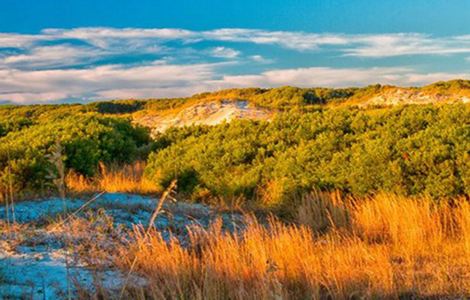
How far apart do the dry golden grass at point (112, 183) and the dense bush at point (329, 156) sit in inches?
16.1

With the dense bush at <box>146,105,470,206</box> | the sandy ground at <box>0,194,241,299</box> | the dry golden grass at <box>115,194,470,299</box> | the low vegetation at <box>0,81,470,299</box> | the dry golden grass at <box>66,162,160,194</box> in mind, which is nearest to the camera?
the sandy ground at <box>0,194,241,299</box>

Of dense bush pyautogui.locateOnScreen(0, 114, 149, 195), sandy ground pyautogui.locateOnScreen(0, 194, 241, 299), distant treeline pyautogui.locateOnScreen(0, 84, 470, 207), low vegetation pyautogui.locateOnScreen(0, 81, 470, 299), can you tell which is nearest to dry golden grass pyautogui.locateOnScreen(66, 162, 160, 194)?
low vegetation pyautogui.locateOnScreen(0, 81, 470, 299)

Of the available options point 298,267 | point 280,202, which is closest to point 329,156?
point 280,202

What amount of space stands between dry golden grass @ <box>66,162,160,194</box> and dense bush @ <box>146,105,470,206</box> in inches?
16.1

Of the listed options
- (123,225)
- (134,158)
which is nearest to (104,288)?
(123,225)

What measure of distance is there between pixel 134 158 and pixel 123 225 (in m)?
11.1

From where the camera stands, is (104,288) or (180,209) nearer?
(104,288)

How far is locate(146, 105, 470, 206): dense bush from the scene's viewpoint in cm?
1054

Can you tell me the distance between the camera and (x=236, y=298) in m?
5.41

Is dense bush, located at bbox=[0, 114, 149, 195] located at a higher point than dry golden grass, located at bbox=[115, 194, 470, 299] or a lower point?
higher

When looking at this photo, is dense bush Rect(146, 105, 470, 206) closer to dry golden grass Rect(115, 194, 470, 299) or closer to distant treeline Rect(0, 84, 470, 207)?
distant treeline Rect(0, 84, 470, 207)

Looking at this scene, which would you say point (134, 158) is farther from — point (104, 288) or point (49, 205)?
point (104, 288)

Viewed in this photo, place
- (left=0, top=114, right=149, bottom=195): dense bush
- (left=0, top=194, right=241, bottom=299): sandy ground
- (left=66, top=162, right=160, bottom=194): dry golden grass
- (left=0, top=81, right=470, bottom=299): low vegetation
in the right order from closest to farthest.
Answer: (left=0, top=194, right=241, bottom=299): sandy ground, (left=0, top=81, right=470, bottom=299): low vegetation, (left=0, top=114, right=149, bottom=195): dense bush, (left=66, top=162, right=160, bottom=194): dry golden grass

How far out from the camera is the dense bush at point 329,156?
34.6 feet
